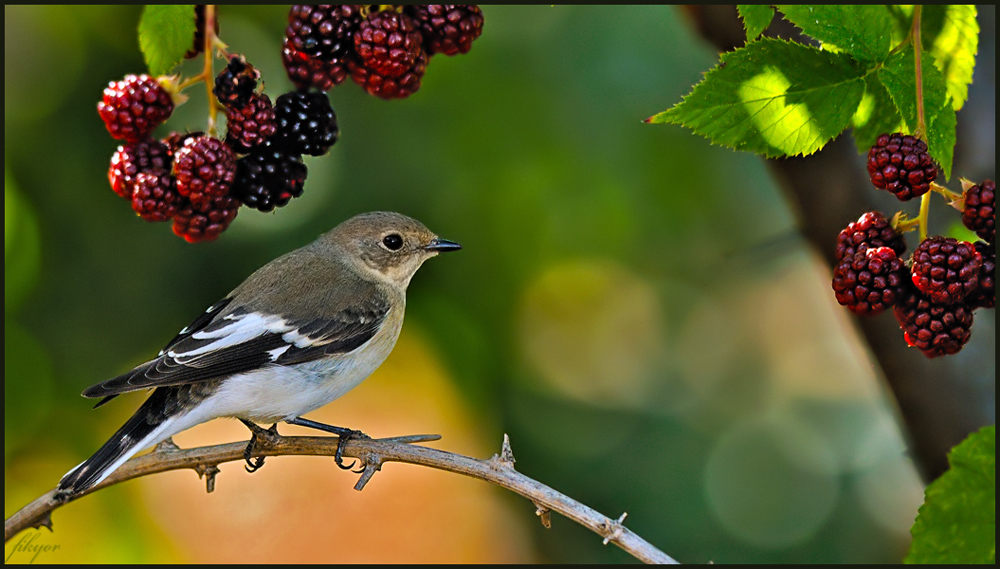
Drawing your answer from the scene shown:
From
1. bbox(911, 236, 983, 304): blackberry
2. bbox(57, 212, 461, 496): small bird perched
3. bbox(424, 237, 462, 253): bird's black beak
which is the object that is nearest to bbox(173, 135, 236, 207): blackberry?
bbox(57, 212, 461, 496): small bird perched

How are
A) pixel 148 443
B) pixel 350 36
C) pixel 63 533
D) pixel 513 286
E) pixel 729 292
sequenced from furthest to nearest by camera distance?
pixel 729 292 → pixel 513 286 → pixel 63 533 → pixel 148 443 → pixel 350 36

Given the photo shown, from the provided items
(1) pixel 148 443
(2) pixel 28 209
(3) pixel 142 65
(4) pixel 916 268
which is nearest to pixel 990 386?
(4) pixel 916 268

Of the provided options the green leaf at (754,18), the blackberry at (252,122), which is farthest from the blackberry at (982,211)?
the blackberry at (252,122)

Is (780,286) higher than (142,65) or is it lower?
lower

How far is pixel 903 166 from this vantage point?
5.32ft

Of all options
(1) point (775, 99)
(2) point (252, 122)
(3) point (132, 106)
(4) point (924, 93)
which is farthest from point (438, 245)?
(4) point (924, 93)

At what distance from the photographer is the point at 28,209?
3197 mm

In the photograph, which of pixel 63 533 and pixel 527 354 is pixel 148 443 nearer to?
pixel 63 533

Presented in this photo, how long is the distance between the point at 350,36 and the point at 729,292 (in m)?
2.73

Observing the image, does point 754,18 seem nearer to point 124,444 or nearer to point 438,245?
point 438,245

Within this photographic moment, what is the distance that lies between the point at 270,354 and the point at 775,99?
5.46 ft

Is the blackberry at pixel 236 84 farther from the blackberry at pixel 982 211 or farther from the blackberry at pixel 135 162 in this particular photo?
the blackberry at pixel 982 211

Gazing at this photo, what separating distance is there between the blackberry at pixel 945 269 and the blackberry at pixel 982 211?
7 cm

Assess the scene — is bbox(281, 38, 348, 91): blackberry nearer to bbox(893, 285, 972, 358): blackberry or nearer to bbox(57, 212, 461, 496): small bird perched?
bbox(57, 212, 461, 496): small bird perched
